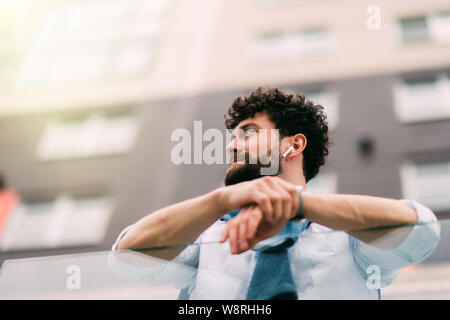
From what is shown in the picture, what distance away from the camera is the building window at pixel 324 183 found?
6.25 m

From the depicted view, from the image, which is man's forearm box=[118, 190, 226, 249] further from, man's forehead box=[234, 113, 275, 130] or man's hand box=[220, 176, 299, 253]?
man's forehead box=[234, 113, 275, 130]

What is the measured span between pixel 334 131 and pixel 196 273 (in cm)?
566

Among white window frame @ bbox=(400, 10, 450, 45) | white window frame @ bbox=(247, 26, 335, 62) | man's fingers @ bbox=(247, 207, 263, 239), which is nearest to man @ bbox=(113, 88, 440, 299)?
man's fingers @ bbox=(247, 207, 263, 239)

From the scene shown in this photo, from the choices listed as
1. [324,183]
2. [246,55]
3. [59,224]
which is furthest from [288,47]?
[59,224]

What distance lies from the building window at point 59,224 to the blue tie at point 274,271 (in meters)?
5.51

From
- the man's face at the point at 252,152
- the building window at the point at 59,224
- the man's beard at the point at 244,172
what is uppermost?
the building window at the point at 59,224

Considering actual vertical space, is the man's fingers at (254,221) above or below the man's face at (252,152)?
below

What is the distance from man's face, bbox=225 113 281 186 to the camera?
4.66 feet

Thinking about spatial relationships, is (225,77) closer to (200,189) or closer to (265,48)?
(265,48)

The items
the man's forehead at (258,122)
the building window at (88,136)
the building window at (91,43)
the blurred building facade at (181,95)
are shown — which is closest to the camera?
the man's forehead at (258,122)

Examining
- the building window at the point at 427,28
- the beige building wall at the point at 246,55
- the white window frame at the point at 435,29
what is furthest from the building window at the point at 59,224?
the building window at the point at 427,28

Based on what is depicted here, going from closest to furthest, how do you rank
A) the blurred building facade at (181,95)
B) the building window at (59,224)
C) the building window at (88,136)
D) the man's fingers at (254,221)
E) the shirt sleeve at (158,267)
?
the man's fingers at (254,221)
the shirt sleeve at (158,267)
the blurred building facade at (181,95)
the building window at (59,224)
the building window at (88,136)

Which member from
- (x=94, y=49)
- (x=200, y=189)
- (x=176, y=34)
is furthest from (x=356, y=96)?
(x=94, y=49)

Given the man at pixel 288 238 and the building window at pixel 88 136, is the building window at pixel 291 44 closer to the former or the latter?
the building window at pixel 88 136
